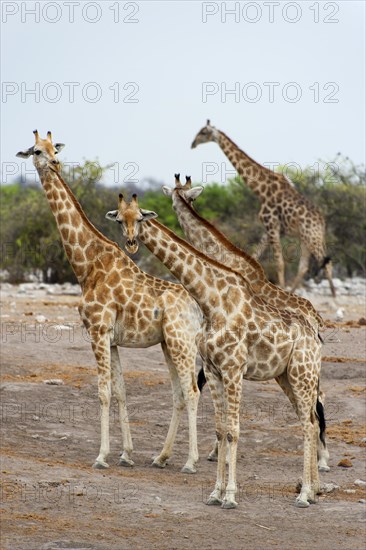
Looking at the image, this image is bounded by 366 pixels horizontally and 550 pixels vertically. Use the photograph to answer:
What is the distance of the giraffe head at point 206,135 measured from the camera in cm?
1778

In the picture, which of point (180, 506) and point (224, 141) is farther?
point (224, 141)

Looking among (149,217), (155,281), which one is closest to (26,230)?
(155,281)

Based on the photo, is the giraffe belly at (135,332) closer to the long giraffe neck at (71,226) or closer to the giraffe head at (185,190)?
the long giraffe neck at (71,226)

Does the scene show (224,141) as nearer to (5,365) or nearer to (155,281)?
(5,365)

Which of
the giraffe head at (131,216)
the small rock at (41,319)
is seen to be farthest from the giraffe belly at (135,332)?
the small rock at (41,319)

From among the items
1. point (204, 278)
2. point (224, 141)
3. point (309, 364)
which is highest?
point (224, 141)

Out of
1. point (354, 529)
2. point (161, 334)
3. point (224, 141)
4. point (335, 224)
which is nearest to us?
point (354, 529)

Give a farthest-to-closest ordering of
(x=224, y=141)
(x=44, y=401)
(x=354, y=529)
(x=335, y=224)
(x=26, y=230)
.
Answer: (x=335, y=224) < (x=26, y=230) < (x=224, y=141) < (x=44, y=401) < (x=354, y=529)

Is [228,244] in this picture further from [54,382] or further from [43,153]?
[54,382]

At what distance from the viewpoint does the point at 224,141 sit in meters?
17.6

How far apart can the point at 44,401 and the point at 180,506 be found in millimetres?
3890

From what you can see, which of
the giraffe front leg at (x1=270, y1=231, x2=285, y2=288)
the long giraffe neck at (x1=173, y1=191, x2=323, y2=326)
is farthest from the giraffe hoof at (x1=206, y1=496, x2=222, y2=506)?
the giraffe front leg at (x1=270, y1=231, x2=285, y2=288)

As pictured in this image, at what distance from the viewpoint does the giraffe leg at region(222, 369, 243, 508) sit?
8375 mm

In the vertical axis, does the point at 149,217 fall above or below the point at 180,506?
above
